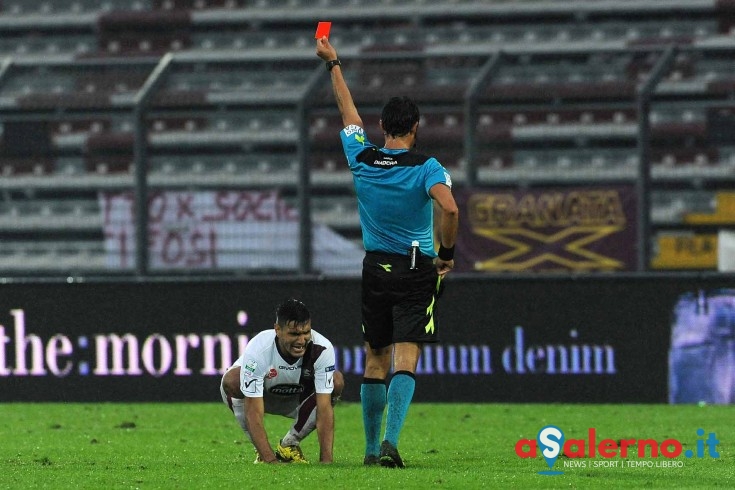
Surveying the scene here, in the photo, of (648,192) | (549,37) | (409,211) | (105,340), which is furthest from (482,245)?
(549,37)

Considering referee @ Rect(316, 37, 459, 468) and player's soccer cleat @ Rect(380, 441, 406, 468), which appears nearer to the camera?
player's soccer cleat @ Rect(380, 441, 406, 468)

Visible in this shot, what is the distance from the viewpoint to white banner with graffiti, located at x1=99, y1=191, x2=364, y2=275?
12828mm

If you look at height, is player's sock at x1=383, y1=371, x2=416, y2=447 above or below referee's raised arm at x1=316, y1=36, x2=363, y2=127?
below

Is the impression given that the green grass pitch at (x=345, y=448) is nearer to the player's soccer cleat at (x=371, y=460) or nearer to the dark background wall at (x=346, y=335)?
the player's soccer cleat at (x=371, y=460)

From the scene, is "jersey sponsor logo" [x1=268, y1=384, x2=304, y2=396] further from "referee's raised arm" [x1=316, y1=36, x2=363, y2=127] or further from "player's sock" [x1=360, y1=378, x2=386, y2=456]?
"referee's raised arm" [x1=316, y1=36, x2=363, y2=127]

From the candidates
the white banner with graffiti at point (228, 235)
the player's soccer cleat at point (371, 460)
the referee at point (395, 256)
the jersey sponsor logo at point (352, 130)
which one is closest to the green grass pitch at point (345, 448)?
the player's soccer cleat at point (371, 460)

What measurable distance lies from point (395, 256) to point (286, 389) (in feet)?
2.79

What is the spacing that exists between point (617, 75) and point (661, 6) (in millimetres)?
12031

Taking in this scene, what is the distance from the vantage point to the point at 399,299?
7266 mm

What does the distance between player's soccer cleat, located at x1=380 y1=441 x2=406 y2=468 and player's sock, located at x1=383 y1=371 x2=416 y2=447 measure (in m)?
0.03

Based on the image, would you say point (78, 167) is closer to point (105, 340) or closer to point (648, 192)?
point (105, 340)

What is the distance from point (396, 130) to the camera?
718 centimetres

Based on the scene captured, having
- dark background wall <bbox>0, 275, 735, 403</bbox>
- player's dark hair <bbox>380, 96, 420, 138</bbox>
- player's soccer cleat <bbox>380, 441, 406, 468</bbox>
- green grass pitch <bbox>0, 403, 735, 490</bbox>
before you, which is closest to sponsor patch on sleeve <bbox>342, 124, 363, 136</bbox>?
player's dark hair <bbox>380, 96, 420, 138</bbox>

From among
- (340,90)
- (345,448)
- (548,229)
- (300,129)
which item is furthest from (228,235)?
(340,90)
